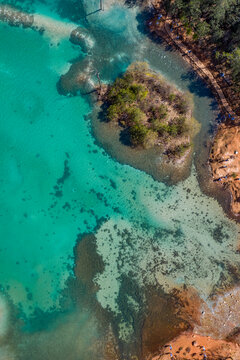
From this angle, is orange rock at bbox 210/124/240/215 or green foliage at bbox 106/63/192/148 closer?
green foliage at bbox 106/63/192/148

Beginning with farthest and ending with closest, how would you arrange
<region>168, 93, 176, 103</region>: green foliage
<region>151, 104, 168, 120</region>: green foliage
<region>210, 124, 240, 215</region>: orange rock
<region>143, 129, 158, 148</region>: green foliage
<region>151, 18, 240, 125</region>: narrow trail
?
<region>151, 18, 240, 125</region>: narrow trail < <region>210, 124, 240, 215</region>: orange rock < <region>168, 93, 176, 103</region>: green foliage < <region>151, 104, 168, 120</region>: green foliage < <region>143, 129, 158, 148</region>: green foliage

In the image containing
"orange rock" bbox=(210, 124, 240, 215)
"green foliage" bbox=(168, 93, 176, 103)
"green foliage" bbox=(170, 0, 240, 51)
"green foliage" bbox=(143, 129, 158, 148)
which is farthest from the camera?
"orange rock" bbox=(210, 124, 240, 215)

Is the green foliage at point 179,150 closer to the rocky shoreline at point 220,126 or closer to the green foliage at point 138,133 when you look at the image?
the rocky shoreline at point 220,126

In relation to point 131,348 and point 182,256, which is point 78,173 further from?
point 131,348

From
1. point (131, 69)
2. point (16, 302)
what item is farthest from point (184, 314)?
point (131, 69)

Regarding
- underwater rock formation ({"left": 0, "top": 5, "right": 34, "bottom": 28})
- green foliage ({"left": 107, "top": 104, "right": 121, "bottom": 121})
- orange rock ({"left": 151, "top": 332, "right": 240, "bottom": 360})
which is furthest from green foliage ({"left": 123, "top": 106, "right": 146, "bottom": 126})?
orange rock ({"left": 151, "top": 332, "right": 240, "bottom": 360})

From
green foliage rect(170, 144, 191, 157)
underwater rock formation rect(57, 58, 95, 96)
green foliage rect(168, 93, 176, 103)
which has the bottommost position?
underwater rock formation rect(57, 58, 95, 96)

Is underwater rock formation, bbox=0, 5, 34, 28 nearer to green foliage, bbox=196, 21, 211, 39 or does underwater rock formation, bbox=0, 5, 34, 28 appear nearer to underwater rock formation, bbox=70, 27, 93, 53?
underwater rock formation, bbox=70, 27, 93, 53
